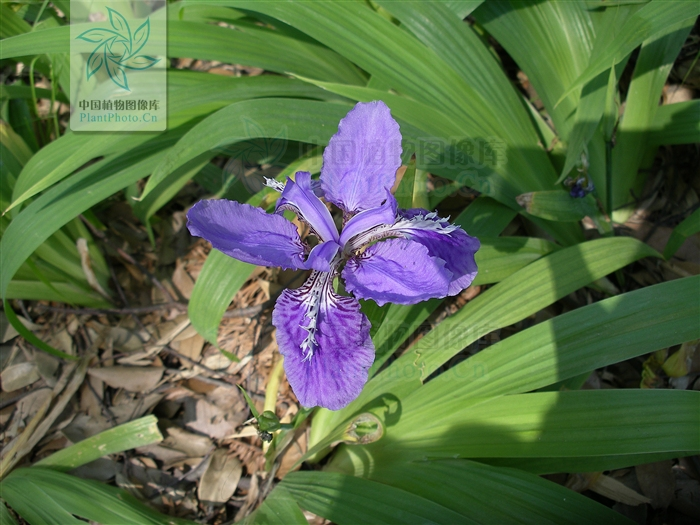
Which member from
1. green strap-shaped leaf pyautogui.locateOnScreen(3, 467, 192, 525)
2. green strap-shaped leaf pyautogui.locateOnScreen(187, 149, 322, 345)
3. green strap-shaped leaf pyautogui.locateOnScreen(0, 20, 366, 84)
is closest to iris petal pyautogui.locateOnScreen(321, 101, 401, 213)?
green strap-shaped leaf pyautogui.locateOnScreen(187, 149, 322, 345)

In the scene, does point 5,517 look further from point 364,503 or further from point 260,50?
point 260,50

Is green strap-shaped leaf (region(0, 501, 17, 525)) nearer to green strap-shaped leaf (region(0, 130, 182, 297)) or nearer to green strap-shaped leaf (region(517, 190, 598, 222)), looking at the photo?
green strap-shaped leaf (region(0, 130, 182, 297))

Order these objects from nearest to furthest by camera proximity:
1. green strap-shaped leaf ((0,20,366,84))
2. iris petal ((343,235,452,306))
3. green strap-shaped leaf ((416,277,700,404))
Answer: iris petal ((343,235,452,306)) → green strap-shaped leaf ((416,277,700,404)) → green strap-shaped leaf ((0,20,366,84))

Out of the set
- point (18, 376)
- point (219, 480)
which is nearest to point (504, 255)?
point (219, 480)

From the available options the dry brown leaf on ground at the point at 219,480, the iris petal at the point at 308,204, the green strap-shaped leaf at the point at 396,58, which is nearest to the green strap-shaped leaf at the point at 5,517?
the dry brown leaf on ground at the point at 219,480

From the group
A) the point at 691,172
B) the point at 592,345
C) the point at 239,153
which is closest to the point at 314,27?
the point at 239,153

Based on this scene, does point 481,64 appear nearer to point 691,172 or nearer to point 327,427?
point 691,172

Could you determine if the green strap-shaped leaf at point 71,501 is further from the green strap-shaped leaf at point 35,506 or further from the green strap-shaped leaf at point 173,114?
the green strap-shaped leaf at point 173,114
